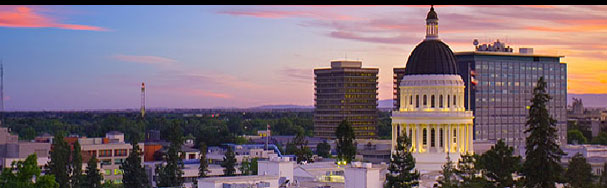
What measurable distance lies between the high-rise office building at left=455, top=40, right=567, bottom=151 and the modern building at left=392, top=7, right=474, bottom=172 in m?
109

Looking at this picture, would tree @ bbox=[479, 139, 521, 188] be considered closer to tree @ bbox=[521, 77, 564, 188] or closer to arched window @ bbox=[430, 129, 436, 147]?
tree @ bbox=[521, 77, 564, 188]

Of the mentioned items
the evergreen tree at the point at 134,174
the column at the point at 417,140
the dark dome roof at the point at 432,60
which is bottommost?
the evergreen tree at the point at 134,174

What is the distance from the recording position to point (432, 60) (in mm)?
72438

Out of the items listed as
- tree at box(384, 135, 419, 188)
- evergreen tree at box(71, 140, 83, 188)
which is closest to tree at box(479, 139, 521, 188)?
tree at box(384, 135, 419, 188)

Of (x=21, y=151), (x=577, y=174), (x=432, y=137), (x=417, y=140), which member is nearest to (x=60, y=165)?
(x=417, y=140)

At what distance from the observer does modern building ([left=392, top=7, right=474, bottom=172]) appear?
71.9 meters

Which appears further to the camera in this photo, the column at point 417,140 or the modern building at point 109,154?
the modern building at point 109,154

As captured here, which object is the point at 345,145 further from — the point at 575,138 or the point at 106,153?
the point at 575,138

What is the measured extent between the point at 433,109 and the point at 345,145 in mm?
9872

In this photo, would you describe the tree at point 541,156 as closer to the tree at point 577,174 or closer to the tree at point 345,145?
the tree at point 577,174

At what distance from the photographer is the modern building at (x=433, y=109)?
236 ft

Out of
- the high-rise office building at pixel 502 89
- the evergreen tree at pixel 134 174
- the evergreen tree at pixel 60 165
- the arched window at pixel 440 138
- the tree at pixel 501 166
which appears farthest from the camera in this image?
the high-rise office building at pixel 502 89

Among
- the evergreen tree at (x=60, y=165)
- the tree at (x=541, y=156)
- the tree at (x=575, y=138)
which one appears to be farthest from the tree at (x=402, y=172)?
the tree at (x=575, y=138)
